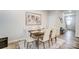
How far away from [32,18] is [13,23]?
14.0 inches

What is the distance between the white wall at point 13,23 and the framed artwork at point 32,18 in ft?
0.22

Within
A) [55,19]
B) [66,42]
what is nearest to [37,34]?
[55,19]

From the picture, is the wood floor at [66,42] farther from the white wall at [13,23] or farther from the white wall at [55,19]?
the white wall at [13,23]

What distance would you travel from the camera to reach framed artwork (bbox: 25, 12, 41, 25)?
195cm

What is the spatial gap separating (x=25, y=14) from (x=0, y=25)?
0.48m

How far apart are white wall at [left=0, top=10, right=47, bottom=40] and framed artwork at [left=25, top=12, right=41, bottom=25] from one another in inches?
2.6

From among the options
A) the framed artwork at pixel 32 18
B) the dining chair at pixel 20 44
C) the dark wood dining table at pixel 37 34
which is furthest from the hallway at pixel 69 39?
the dining chair at pixel 20 44

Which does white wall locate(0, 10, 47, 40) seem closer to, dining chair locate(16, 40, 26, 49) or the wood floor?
dining chair locate(16, 40, 26, 49)

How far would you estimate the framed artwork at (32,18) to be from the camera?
1.95 m

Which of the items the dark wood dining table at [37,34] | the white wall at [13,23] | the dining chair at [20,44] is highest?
the white wall at [13,23]

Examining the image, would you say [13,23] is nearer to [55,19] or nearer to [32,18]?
[32,18]

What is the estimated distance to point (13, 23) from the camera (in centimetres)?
195
